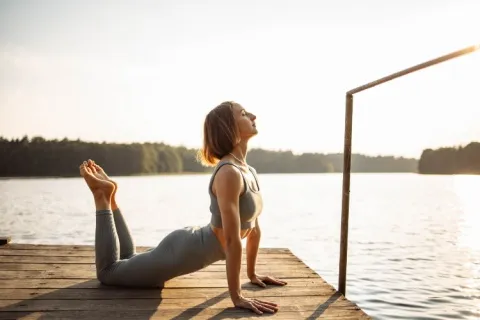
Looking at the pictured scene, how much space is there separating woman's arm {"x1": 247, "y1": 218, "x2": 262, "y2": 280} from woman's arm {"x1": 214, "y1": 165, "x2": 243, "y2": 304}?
0.79m

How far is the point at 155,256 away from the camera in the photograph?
11.6 feet

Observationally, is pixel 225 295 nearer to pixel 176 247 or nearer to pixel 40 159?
pixel 176 247

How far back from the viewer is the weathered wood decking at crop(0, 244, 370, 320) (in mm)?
3137

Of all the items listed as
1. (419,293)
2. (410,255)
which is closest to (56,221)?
(410,255)

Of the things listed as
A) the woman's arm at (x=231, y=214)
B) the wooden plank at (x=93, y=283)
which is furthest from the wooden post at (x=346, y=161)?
the woman's arm at (x=231, y=214)

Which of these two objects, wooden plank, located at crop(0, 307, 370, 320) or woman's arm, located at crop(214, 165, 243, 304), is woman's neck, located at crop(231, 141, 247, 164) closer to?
woman's arm, located at crop(214, 165, 243, 304)

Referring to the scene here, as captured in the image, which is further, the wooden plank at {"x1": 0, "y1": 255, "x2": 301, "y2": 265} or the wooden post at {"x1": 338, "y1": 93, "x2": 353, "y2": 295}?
the wooden plank at {"x1": 0, "y1": 255, "x2": 301, "y2": 265}

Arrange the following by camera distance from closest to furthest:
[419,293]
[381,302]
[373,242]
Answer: [381,302] → [419,293] → [373,242]

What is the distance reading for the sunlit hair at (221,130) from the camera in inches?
128

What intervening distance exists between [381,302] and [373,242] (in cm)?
985

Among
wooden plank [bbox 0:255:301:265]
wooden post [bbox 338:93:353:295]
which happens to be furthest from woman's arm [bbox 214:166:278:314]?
wooden plank [bbox 0:255:301:265]

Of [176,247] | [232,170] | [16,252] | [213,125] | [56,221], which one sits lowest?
[56,221]

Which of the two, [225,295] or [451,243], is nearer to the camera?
[225,295]

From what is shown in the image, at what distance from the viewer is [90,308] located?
3209 mm
